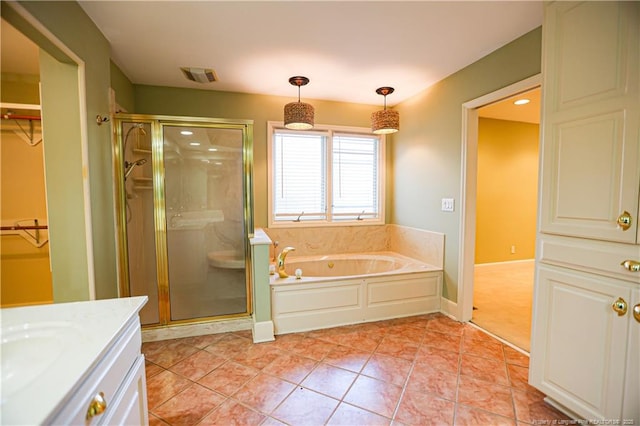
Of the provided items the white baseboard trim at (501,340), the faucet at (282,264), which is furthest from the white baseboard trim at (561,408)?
the faucet at (282,264)

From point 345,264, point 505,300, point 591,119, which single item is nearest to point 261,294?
point 345,264

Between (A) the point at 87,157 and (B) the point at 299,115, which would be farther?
(B) the point at 299,115

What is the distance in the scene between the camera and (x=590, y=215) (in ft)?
4.62

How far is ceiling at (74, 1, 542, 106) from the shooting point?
74.0 inches

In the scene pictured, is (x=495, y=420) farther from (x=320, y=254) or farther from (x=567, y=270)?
(x=320, y=254)

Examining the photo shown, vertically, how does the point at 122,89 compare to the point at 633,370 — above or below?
above

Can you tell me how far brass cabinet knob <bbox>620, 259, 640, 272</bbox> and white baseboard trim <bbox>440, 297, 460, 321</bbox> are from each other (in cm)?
179

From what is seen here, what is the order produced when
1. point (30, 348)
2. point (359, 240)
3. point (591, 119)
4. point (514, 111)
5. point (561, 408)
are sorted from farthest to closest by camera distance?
point (514, 111) → point (359, 240) → point (561, 408) → point (591, 119) → point (30, 348)

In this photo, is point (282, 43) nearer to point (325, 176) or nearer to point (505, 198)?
point (325, 176)

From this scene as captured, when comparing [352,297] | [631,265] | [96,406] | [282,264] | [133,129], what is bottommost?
[352,297]

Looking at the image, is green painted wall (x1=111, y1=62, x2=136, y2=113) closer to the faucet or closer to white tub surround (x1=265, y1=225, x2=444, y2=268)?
white tub surround (x1=265, y1=225, x2=444, y2=268)

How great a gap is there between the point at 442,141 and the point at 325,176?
1.50 meters

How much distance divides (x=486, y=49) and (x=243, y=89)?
8.32 feet

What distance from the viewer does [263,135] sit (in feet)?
11.5
